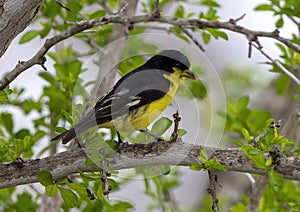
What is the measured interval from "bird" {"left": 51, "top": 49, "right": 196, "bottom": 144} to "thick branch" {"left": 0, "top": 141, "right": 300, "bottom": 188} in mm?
103

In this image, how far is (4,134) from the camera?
2752mm

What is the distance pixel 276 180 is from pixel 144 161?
40cm

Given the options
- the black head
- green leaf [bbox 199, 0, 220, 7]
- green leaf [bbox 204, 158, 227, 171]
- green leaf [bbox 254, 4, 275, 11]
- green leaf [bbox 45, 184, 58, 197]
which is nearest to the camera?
green leaf [bbox 204, 158, 227, 171]

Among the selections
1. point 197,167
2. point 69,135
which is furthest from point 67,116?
point 197,167

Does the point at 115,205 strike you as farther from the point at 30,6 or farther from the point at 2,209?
the point at 30,6

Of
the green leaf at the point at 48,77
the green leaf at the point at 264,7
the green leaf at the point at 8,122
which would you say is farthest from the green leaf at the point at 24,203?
the green leaf at the point at 264,7

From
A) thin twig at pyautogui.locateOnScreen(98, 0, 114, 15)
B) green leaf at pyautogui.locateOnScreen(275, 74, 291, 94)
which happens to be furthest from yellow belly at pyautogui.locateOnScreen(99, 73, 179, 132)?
thin twig at pyautogui.locateOnScreen(98, 0, 114, 15)

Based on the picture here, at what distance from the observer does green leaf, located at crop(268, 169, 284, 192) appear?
1.84m

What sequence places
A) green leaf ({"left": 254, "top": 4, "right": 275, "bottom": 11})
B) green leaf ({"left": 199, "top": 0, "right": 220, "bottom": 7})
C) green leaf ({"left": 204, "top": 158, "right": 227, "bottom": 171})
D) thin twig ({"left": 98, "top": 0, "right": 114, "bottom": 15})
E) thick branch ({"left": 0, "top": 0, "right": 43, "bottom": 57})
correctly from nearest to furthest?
thick branch ({"left": 0, "top": 0, "right": 43, "bottom": 57}) → green leaf ({"left": 204, "top": 158, "right": 227, "bottom": 171}) → green leaf ({"left": 254, "top": 4, "right": 275, "bottom": 11}) → green leaf ({"left": 199, "top": 0, "right": 220, "bottom": 7}) → thin twig ({"left": 98, "top": 0, "right": 114, "bottom": 15})

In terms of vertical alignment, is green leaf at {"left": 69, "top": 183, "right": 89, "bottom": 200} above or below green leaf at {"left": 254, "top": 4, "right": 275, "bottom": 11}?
below

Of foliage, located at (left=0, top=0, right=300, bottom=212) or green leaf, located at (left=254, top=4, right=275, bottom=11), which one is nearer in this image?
foliage, located at (left=0, top=0, right=300, bottom=212)

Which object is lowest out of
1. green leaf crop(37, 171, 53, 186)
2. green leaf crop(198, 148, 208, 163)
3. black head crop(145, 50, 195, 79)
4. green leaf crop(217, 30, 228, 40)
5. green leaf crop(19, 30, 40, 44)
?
green leaf crop(37, 171, 53, 186)

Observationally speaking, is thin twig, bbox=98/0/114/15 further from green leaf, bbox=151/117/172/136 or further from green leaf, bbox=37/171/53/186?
green leaf, bbox=37/171/53/186

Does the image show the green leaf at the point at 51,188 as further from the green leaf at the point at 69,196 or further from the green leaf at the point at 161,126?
the green leaf at the point at 161,126
